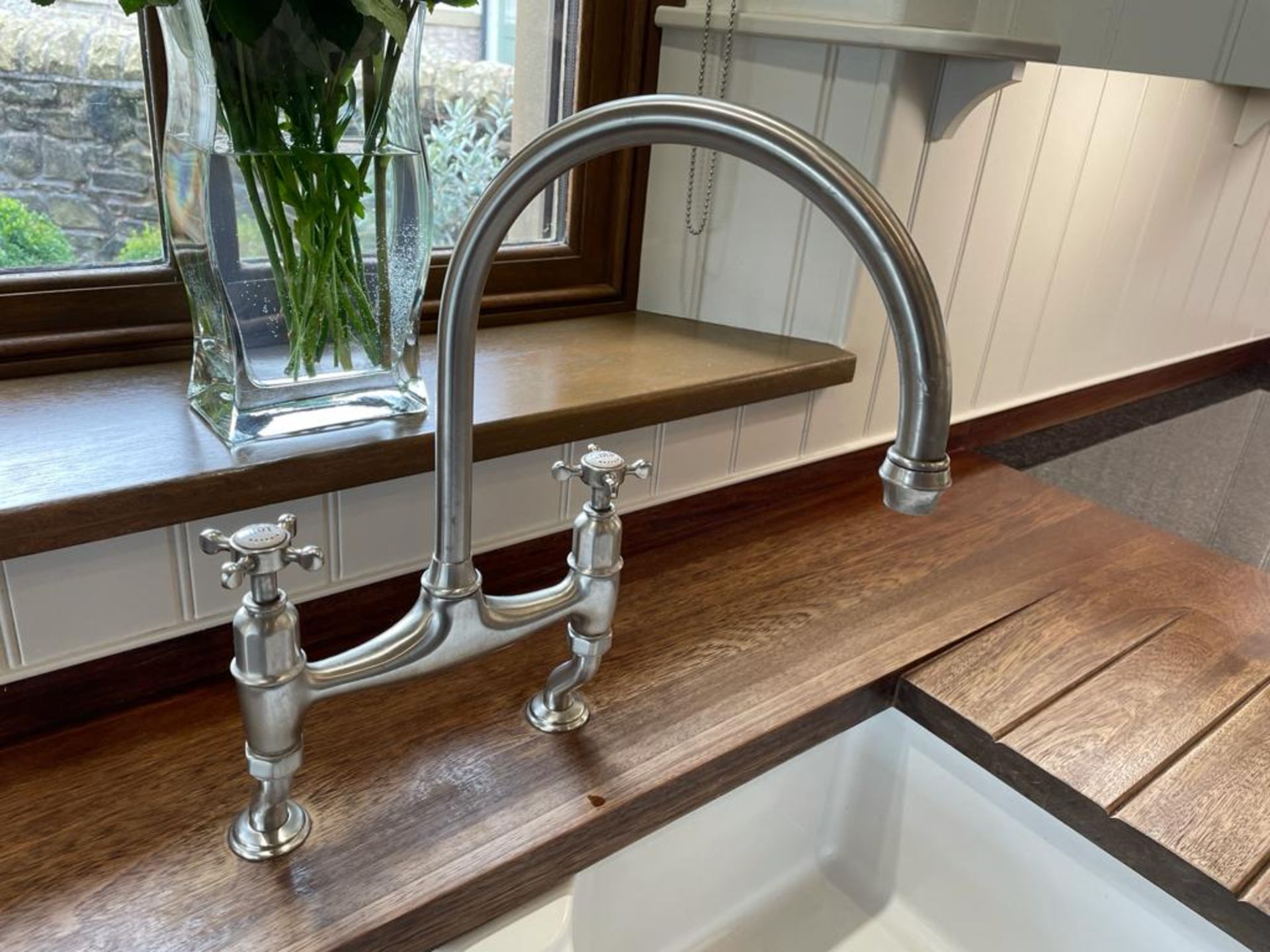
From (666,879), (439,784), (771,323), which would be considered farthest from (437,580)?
(771,323)

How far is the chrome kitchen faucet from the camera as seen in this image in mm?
427

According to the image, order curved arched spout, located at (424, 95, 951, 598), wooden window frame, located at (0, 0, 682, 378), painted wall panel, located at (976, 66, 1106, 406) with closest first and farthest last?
curved arched spout, located at (424, 95, 951, 598) → wooden window frame, located at (0, 0, 682, 378) → painted wall panel, located at (976, 66, 1106, 406)

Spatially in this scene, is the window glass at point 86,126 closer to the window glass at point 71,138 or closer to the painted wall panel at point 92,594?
the window glass at point 71,138

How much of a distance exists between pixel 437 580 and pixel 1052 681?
55 cm

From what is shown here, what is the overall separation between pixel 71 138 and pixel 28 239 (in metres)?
0.09

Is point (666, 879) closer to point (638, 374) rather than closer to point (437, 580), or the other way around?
point (437, 580)

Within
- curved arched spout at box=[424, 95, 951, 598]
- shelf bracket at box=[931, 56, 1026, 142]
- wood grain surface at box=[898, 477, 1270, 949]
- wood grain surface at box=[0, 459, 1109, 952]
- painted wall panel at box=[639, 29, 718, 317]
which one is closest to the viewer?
curved arched spout at box=[424, 95, 951, 598]

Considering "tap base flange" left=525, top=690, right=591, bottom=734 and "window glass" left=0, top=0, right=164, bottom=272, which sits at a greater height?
"window glass" left=0, top=0, right=164, bottom=272

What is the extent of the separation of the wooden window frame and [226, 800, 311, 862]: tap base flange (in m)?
0.44

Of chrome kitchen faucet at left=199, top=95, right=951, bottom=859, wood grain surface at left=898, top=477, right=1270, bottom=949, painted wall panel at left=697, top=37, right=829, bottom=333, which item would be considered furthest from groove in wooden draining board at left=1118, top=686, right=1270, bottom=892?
painted wall panel at left=697, top=37, right=829, bottom=333

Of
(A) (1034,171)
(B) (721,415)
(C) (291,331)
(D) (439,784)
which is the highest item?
(A) (1034,171)

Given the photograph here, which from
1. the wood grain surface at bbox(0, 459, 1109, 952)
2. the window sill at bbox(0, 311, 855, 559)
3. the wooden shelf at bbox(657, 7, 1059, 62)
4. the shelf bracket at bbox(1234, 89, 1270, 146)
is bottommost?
the wood grain surface at bbox(0, 459, 1109, 952)

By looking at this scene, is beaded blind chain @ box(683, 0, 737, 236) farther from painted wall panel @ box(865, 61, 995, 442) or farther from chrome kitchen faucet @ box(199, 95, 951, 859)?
chrome kitchen faucet @ box(199, 95, 951, 859)

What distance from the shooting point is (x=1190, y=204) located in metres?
1.53
